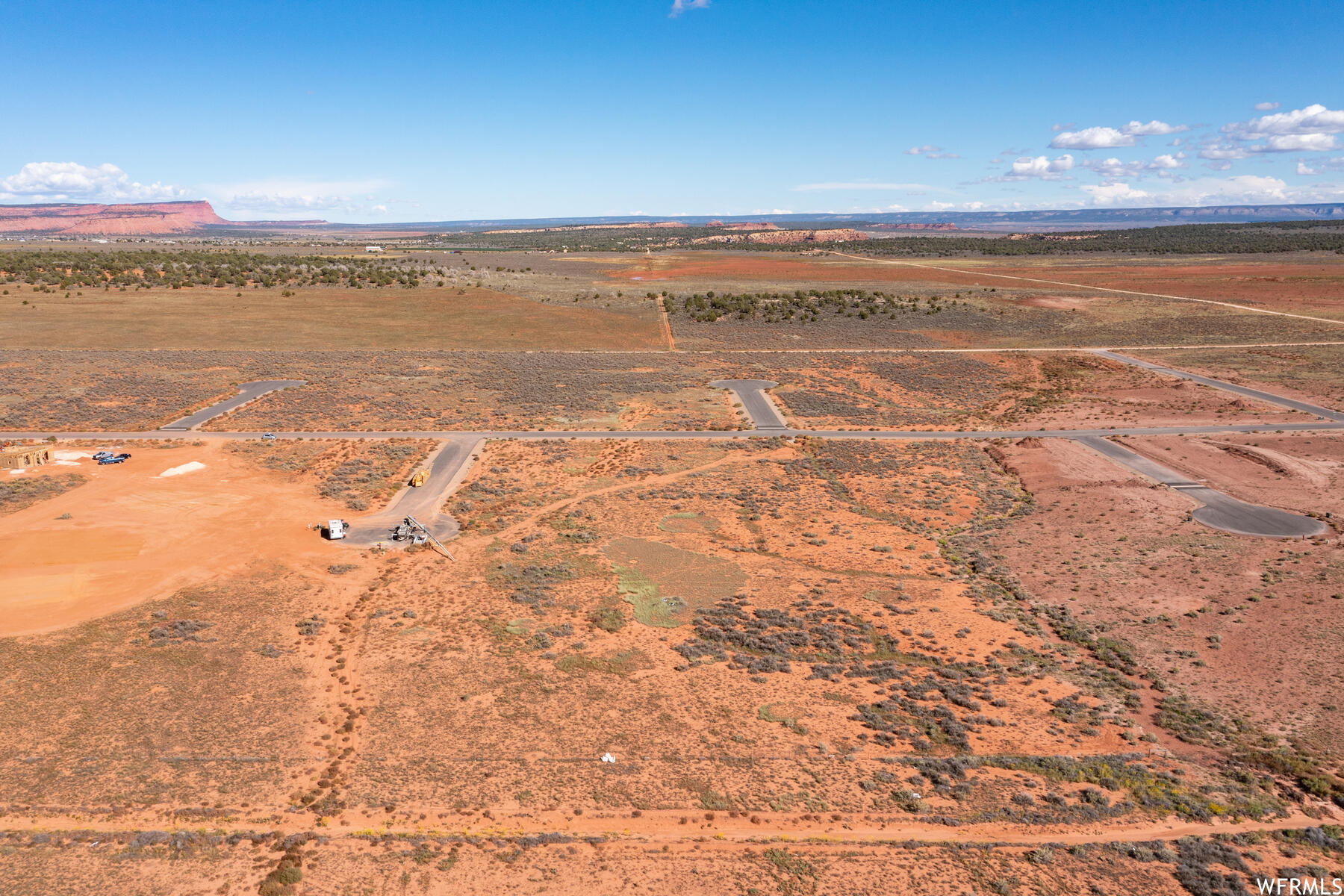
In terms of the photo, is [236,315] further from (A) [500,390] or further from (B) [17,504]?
(B) [17,504]

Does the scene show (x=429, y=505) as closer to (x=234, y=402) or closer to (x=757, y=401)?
(x=234, y=402)

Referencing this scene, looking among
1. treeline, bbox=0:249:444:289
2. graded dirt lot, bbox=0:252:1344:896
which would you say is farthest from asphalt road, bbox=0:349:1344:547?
treeline, bbox=0:249:444:289

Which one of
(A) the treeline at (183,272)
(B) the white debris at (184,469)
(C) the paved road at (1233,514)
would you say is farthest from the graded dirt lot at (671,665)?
(A) the treeline at (183,272)

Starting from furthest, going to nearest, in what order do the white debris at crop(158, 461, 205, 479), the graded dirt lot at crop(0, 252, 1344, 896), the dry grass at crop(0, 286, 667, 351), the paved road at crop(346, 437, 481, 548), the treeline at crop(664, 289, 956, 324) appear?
the treeline at crop(664, 289, 956, 324)
the dry grass at crop(0, 286, 667, 351)
the white debris at crop(158, 461, 205, 479)
the paved road at crop(346, 437, 481, 548)
the graded dirt lot at crop(0, 252, 1344, 896)

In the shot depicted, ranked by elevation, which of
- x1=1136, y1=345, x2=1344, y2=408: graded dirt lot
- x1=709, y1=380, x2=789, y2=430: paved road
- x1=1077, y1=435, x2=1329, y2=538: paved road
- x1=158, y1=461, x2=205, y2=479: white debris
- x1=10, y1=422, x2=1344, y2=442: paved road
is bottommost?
x1=1077, y1=435, x2=1329, y2=538: paved road

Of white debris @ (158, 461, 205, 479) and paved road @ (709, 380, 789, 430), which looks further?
paved road @ (709, 380, 789, 430)

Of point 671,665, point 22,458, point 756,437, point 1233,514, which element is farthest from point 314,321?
point 1233,514
